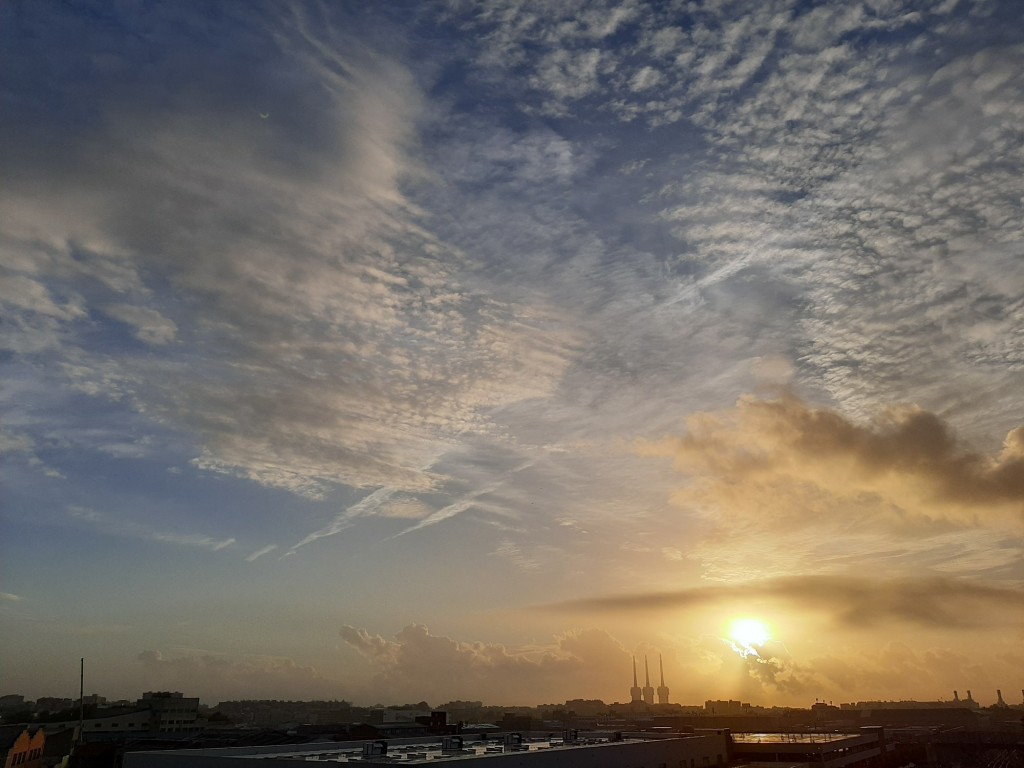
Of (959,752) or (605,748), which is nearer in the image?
(605,748)

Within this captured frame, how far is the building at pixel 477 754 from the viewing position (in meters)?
45.9

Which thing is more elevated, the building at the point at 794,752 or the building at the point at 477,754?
the building at the point at 477,754

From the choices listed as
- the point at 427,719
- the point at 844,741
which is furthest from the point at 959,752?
the point at 427,719

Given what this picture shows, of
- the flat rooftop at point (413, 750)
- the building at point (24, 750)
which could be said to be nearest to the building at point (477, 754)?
the flat rooftop at point (413, 750)

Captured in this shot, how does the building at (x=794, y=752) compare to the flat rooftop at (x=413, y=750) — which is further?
the building at (x=794, y=752)

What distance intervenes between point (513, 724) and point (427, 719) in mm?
26228

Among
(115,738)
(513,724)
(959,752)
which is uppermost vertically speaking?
(115,738)

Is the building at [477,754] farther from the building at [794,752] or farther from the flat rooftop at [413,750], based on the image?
the building at [794,752]

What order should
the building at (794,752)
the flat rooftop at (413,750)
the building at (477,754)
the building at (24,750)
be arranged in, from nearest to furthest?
the building at (477,754) < the flat rooftop at (413,750) < the building at (794,752) < the building at (24,750)

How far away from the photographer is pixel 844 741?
9475 cm

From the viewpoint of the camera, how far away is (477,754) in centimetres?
5288

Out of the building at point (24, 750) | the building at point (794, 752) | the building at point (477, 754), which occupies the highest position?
the building at point (477, 754)

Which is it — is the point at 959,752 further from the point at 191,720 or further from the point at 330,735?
the point at 191,720

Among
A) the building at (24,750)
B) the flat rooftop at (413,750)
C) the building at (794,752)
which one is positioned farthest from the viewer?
the building at (24,750)
